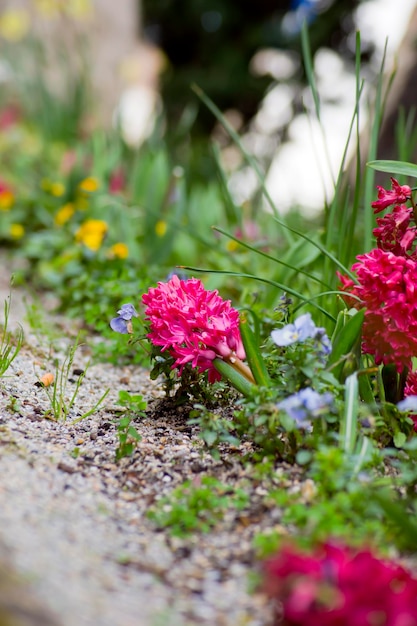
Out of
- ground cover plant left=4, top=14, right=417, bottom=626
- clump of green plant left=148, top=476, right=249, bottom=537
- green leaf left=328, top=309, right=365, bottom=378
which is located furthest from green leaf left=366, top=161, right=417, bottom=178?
clump of green plant left=148, top=476, right=249, bottom=537

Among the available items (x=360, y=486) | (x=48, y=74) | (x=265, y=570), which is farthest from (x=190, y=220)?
(x=48, y=74)

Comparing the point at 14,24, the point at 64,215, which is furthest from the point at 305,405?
the point at 14,24

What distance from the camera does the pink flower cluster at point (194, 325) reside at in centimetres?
134

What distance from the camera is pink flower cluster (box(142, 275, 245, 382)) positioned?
1.34 meters

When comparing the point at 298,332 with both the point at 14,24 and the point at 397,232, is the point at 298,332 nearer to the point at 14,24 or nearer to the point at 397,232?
the point at 397,232

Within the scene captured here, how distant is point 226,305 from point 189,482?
414 mm

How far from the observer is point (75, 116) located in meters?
3.96

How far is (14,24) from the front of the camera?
14.0 ft

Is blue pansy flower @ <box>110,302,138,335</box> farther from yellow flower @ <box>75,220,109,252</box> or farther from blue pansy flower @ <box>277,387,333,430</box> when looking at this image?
yellow flower @ <box>75,220,109,252</box>

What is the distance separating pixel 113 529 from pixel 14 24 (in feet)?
13.3

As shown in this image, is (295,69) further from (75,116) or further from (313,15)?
(75,116)

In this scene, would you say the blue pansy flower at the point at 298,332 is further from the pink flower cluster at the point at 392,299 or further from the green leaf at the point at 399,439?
the green leaf at the point at 399,439

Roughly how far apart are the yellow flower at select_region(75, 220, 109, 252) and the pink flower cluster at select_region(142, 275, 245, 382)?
1.10 metres

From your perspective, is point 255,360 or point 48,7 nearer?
point 255,360
